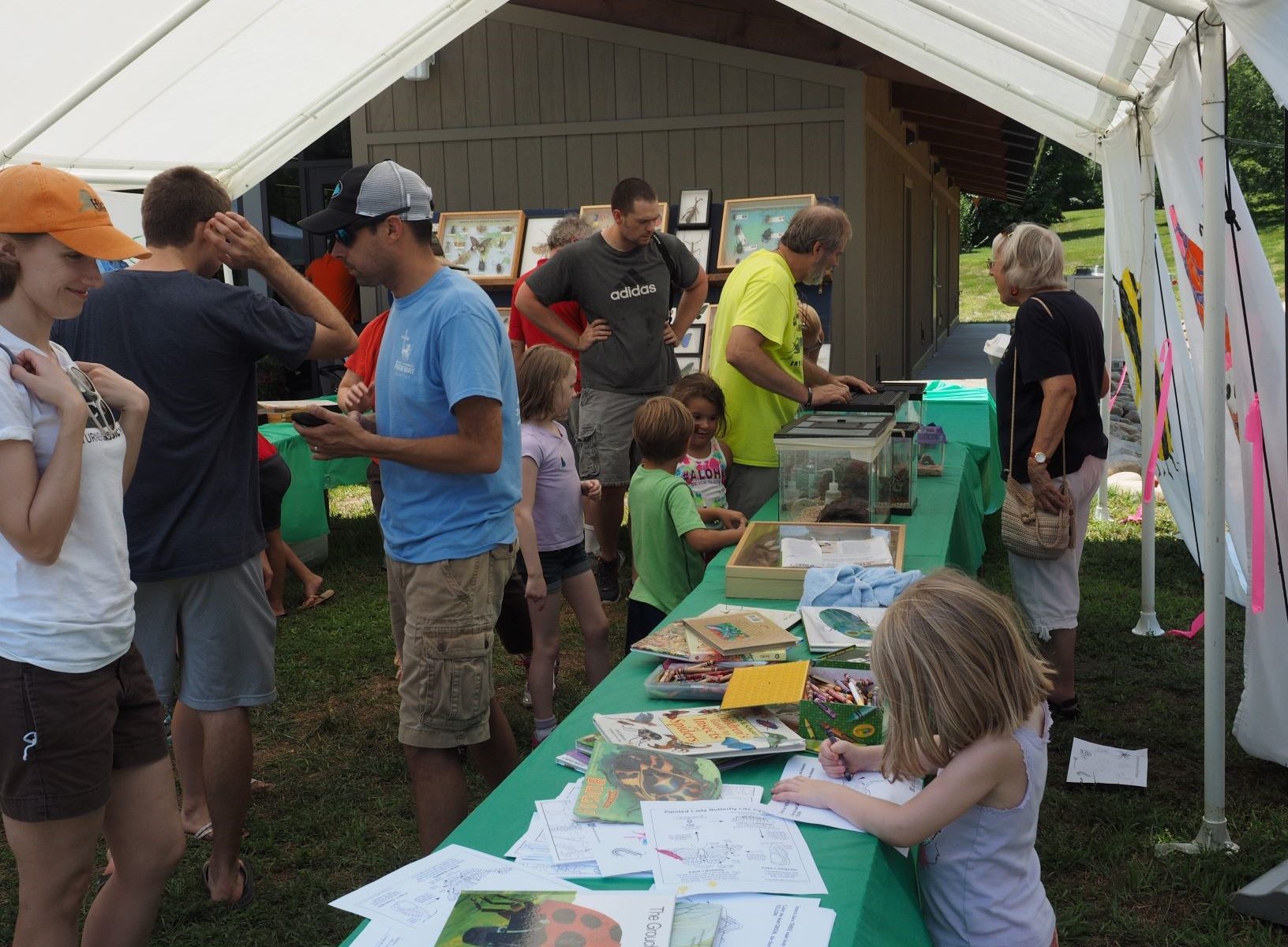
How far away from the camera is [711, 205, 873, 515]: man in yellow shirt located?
4.28 metres

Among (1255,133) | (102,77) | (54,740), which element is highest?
(1255,133)

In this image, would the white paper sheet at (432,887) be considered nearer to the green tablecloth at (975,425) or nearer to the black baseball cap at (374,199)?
the black baseball cap at (374,199)

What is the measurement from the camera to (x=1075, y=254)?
30.4 meters

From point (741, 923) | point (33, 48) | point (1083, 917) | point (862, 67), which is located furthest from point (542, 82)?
point (741, 923)

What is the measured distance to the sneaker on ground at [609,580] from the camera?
18.7 feet

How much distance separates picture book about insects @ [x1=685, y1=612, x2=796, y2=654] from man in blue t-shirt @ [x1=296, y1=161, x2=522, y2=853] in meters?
0.52

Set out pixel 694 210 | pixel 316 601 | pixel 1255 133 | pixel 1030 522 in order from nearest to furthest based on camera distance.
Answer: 1. pixel 1030 522
2. pixel 316 601
3. pixel 694 210
4. pixel 1255 133

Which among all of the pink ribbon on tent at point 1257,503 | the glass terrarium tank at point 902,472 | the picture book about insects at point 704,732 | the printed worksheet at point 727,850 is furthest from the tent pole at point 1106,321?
the printed worksheet at point 727,850

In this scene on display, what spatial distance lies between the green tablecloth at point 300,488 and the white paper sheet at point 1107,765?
4.30m

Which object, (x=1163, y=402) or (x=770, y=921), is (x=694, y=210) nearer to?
(x=1163, y=402)

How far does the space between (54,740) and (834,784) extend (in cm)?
136

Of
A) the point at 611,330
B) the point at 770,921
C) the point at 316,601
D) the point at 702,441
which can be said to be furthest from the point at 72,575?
the point at 316,601

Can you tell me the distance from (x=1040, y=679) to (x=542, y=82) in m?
8.39

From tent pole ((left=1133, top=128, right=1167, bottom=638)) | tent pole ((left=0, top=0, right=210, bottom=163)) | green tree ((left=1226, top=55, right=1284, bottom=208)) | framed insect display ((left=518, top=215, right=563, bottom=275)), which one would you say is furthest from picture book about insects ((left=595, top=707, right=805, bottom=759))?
green tree ((left=1226, top=55, right=1284, bottom=208))
